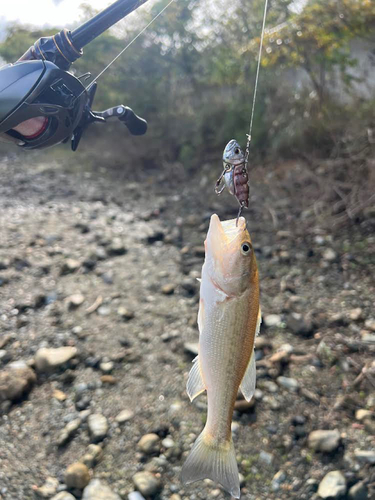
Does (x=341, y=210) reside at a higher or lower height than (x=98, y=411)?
lower

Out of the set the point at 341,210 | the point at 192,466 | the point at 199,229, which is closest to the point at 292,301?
the point at 341,210

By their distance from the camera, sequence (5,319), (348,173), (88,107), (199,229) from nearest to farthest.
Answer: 1. (88,107)
2. (5,319)
3. (348,173)
4. (199,229)

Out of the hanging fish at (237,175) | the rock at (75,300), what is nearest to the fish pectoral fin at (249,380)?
the hanging fish at (237,175)

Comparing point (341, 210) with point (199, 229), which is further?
point (199, 229)

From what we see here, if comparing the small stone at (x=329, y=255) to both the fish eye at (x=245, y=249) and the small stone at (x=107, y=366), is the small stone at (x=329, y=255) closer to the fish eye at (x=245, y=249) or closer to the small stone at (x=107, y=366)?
the small stone at (x=107, y=366)

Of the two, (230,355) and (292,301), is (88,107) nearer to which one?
(230,355)

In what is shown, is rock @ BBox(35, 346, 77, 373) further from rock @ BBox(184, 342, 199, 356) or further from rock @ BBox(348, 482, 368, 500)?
rock @ BBox(348, 482, 368, 500)
